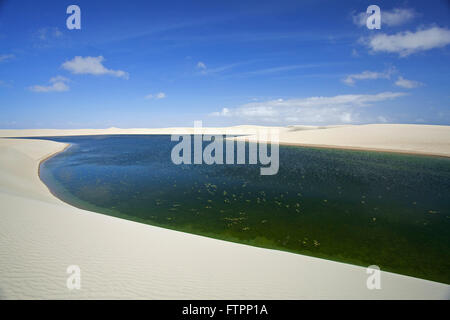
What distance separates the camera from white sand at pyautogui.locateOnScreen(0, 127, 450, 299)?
13.4 feet

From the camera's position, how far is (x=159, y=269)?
188 inches

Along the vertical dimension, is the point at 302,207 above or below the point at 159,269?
above

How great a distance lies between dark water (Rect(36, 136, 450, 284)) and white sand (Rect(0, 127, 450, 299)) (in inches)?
65.5

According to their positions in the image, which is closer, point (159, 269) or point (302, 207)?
point (159, 269)

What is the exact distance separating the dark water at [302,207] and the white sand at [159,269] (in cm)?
166

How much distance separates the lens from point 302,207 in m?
11.1

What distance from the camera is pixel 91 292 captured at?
12.7 ft

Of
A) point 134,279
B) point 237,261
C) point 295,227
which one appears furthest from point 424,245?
point 134,279

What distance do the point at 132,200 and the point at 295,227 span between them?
8732mm

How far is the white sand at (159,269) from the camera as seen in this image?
408 centimetres

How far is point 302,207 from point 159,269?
27.4 feet
